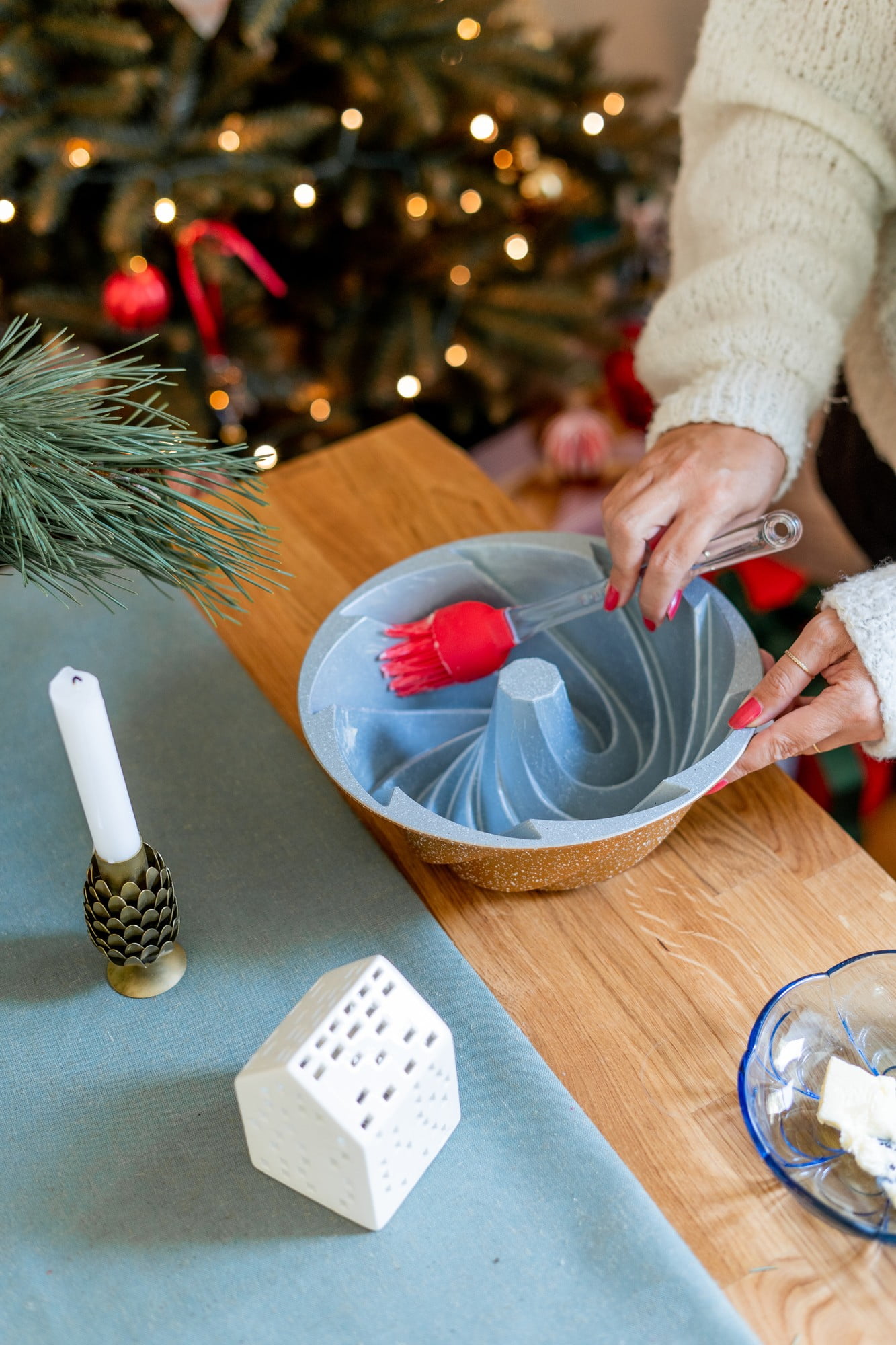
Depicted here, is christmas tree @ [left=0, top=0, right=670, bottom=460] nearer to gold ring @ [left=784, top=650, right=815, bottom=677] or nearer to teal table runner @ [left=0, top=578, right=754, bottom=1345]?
teal table runner @ [left=0, top=578, right=754, bottom=1345]

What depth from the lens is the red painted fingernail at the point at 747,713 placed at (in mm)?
674

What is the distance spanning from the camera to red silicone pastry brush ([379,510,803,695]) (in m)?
0.78

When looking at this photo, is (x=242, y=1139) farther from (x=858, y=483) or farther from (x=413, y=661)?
(x=858, y=483)

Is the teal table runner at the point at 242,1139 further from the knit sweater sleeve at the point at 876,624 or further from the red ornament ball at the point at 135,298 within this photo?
the red ornament ball at the point at 135,298

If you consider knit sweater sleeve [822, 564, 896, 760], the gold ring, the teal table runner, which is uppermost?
knit sweater sleeve [822, 564, 896, 760]

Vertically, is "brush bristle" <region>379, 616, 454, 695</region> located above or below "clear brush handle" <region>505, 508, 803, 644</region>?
below

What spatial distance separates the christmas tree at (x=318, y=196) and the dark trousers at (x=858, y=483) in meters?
0.73

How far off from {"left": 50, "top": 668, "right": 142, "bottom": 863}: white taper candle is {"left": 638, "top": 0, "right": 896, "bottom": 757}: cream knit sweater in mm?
494

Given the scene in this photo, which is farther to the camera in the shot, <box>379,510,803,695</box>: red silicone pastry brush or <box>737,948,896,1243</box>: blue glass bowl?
<box>379,510,803,695</box>: red silicone pastry brush


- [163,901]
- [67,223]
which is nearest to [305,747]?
[163,901]

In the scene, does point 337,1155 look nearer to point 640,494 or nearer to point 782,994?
point 782,994

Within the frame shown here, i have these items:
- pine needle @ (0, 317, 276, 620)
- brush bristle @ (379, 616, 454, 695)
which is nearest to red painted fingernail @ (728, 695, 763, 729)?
brush bristle @ (379, 616, 454, 695)

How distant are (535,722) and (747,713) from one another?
0.13 metres

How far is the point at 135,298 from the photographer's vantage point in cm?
148
